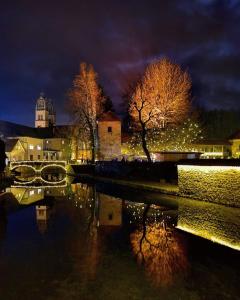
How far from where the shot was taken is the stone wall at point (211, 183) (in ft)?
61.3

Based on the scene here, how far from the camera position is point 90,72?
43062 mm

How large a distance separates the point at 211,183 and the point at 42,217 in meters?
10.7

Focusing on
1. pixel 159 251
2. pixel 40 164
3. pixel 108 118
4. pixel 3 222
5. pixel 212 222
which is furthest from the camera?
pixel 40 164

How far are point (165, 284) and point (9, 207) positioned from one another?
14.9 meters

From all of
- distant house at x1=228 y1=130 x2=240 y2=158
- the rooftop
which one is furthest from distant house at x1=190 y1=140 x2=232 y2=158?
the rooftop

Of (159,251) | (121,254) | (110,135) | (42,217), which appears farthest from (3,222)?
(110,135)

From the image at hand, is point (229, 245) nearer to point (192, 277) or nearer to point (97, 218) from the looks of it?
point (192, 277)

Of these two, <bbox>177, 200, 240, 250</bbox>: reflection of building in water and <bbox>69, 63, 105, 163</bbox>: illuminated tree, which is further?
<bbox>69, 63, 105, 163</bbox>: illuminated tree

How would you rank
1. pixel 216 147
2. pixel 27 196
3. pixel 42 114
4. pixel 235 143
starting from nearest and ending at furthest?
pixel 27 196, pixel 216 147, pixel 235 143, pixel 42 114

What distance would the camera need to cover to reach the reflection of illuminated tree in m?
8.23

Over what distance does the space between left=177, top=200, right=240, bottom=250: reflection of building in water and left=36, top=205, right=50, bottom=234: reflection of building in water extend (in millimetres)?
5944

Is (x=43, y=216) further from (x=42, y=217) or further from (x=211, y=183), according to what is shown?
(x=211, y=183)

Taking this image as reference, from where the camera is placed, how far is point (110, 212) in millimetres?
18016

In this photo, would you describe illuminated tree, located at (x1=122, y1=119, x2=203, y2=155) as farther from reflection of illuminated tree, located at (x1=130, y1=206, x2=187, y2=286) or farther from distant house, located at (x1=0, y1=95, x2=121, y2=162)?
reflection of illuminated tree, located at (x1=130, y1=206, x2=187, y2=286)
